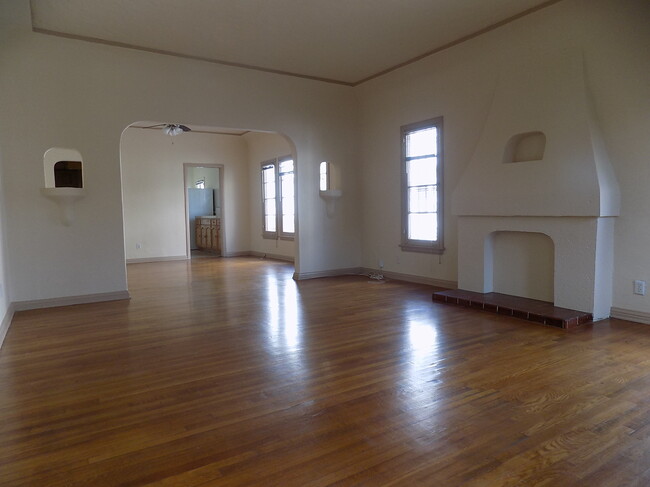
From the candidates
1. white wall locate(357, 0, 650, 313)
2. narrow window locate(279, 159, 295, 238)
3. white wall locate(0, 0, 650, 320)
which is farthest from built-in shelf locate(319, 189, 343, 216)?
narrow window locate(279, 159, 295, 238)

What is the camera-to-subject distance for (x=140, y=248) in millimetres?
9938

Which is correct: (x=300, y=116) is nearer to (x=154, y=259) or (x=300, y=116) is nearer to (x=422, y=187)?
(x=422, y=187)

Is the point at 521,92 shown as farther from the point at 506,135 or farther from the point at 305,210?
the point at 305,210

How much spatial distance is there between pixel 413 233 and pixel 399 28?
2.83 m

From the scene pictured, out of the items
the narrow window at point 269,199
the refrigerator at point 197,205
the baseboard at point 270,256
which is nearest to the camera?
the baseboard at point 270,256

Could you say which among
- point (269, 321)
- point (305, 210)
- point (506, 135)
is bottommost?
point (269, 321)

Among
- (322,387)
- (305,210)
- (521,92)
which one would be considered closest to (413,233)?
(305,210)

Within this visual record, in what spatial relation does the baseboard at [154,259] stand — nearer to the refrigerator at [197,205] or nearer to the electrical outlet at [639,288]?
the refrigerator at [197,205]

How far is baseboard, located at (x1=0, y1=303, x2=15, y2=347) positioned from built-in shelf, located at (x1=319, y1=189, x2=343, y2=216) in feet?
14.7

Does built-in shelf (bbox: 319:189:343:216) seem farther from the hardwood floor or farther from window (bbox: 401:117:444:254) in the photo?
the hardwood floor

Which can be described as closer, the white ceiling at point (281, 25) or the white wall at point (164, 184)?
the white ceiling at point (281, 25)

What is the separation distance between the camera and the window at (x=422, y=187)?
20.3 ft

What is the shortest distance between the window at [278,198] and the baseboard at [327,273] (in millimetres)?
2206

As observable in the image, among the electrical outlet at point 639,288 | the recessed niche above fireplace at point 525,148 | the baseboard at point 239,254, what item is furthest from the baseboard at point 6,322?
the baseboard at point 239,254
